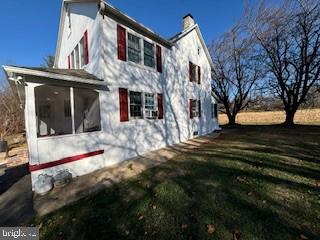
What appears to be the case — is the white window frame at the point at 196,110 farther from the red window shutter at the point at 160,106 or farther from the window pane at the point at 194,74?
the red window shutter at the point at 160,106

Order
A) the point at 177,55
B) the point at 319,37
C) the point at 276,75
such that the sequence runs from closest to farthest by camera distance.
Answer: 1. the point at 177,55
2. the point at 319,37
3. the point at 276,75

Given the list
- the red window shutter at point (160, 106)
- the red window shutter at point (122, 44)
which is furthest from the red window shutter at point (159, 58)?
the red window shutter at point (122, 44)

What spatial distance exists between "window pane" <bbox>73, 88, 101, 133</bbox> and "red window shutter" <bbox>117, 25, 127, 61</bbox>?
2.07 m

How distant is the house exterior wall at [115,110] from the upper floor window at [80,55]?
14.8 inches

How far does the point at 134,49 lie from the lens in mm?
9055

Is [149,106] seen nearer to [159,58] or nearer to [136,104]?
[136,104]

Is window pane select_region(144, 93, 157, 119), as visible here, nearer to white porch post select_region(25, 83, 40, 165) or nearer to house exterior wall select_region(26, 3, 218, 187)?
house exterior wall select_region(26, 3, 218, 187)

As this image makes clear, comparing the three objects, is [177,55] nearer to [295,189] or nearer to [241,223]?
[295,189]

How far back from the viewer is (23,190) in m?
5.93

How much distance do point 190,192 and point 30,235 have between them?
342 cm

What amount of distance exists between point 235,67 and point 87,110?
67.1 feet

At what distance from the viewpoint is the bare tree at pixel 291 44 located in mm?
17200

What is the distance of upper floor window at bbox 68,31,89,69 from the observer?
8427 millimetres

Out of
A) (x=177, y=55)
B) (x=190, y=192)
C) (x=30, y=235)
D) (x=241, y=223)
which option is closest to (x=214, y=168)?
(x=190, y=192)
